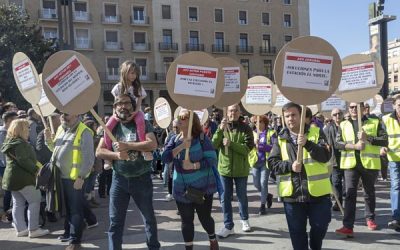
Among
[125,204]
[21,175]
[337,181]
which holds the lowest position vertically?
[337,181]

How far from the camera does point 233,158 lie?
19.3 ft

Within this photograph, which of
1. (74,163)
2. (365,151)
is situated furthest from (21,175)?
(365,151)

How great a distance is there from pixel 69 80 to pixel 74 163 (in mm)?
1364

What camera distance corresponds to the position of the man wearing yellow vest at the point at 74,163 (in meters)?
5.27

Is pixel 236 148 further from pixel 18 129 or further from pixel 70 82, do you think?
pixel 18 129

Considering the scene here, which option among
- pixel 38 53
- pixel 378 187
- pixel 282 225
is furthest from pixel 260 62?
pixel 282 225

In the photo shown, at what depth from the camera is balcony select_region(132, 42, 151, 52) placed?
143 feet

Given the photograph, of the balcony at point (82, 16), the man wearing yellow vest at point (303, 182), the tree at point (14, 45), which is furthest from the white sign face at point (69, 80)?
the balcony at point (82, 16)

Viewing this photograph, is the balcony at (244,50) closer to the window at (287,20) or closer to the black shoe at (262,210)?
the window at (287,20)

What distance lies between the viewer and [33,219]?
20.2 feet

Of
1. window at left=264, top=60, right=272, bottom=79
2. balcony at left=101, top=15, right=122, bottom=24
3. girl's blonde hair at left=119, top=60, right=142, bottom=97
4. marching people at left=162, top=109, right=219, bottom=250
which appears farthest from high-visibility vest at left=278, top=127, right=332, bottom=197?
window at left=264, top=60, right=272, bottom=79

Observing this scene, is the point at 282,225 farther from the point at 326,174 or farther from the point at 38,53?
the point at 38,53

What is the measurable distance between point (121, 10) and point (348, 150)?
4083cm

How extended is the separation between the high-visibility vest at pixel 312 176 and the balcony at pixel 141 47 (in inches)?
1602
